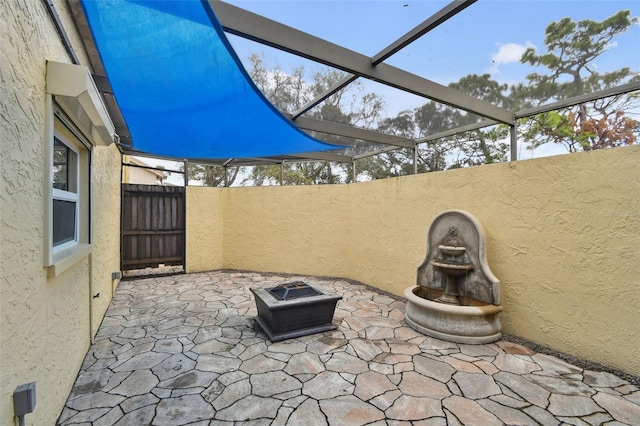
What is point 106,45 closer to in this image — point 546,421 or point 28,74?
point 28,74

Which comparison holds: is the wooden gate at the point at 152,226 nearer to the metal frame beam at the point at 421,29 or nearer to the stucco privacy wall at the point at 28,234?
the stucco privacy wall at the point at 28,234

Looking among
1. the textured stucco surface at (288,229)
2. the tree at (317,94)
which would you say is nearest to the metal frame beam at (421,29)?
the tree at (317,94)

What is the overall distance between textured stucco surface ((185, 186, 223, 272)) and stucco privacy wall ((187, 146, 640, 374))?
5.16m

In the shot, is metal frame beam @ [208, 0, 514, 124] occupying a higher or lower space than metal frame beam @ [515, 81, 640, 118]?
higher

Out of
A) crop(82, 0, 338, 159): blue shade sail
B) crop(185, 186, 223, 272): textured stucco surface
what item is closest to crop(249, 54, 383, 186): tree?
crop(82, 0, 338, 159): blue shade sail

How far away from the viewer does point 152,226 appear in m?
8.22

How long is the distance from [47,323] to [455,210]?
5436mm

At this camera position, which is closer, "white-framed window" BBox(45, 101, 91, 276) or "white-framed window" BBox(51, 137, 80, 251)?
"white-framed window" BBox(45, 101, 91, 276)

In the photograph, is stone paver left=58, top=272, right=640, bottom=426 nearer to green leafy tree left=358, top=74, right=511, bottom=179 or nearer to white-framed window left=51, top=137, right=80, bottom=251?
white-framed window left=51, top=137, right=80, bottom=251

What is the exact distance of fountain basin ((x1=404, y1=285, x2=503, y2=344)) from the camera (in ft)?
13.5

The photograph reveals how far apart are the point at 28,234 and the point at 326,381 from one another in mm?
3026

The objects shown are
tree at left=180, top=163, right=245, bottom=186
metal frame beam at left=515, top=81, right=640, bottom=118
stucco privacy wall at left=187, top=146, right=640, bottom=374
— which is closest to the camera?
stucco privacy wall at left=187, top=146, right=640, bottom=374

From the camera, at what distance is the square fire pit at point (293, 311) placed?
4.24 m

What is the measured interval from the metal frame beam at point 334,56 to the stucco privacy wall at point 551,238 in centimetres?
136
